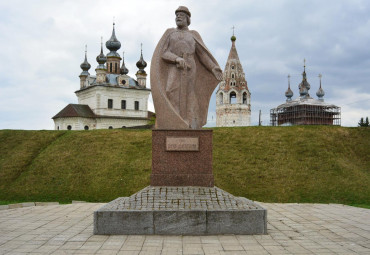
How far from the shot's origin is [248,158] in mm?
18172

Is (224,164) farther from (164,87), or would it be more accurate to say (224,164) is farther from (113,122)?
(113,122)

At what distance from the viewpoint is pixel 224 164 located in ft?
57.8

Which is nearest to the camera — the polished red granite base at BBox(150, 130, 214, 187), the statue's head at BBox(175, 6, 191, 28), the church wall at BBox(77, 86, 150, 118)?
the polished red granite base at BBox(150, 130, 214, 187)

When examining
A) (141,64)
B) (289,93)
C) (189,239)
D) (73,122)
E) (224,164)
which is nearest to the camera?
(189,239)

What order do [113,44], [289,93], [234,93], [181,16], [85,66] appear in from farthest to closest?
[289,93] < [234,93] < [85,66] < [113,44] < [181,16]

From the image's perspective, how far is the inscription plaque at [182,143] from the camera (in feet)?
28.0

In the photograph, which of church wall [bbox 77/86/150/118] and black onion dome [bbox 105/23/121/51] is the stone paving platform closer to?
church wall [bbox 77/86/150/118]

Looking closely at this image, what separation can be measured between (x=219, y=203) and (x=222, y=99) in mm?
66012

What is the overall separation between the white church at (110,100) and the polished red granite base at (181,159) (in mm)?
49927

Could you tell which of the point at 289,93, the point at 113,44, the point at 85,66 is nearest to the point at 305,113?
the point at 289,93

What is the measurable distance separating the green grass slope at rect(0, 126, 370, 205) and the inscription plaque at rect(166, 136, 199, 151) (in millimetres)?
7165

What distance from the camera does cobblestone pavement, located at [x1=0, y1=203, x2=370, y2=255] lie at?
6.18 metres

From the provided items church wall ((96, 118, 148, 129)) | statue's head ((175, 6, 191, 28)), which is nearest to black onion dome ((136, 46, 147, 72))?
church wall ((96, 118, 148, 129))

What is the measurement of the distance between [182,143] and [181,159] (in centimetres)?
37
